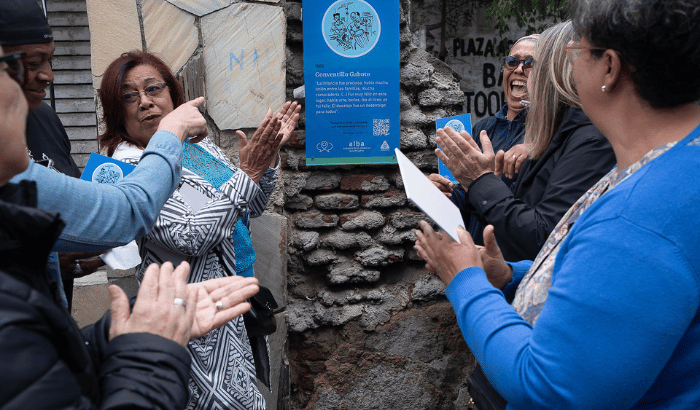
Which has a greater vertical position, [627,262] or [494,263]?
[627,262]

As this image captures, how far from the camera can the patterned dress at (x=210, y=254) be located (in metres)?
1.65

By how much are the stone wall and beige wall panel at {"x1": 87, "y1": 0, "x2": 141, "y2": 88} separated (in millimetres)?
960

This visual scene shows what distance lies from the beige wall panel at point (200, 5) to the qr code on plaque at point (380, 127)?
969 millimetres

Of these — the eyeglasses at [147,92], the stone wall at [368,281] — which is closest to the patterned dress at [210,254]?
the eyeglasses at [147,92]

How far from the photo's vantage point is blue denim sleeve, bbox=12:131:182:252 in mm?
1049

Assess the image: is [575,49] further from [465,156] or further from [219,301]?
[219,301]

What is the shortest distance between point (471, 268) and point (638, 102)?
0.48 meters

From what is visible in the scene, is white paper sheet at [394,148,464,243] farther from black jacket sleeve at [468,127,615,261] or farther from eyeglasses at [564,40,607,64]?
eyeglasses at [564,40,607,64]

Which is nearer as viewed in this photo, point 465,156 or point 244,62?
point 465,156

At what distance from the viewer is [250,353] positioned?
184 centimetres

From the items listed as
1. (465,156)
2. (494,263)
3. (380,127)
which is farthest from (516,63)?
(494,263)

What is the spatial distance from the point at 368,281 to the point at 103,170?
1.65 meters

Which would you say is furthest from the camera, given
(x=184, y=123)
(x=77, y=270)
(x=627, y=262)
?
(x=77, y=270)

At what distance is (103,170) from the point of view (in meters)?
1.65
